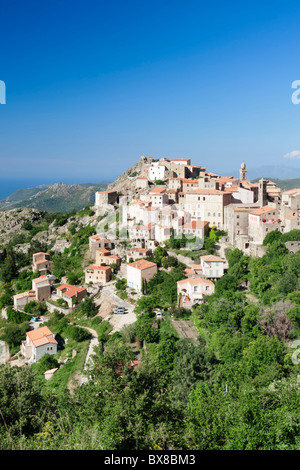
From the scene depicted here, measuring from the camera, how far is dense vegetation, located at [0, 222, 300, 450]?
29.3 feet

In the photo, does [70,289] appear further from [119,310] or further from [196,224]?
[196,224]

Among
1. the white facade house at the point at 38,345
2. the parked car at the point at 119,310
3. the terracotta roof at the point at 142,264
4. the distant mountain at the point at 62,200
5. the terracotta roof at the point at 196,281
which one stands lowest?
the white facade house at the point at 38,345

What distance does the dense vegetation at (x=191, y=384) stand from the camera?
352 inches

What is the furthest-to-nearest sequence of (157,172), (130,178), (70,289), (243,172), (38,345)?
(130,178)
(157,172)
(243,172)
(70,289)
(38,345)

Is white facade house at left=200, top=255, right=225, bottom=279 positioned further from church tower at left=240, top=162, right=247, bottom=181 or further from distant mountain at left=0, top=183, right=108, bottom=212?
distant mountain at left=0, top=183, right=108, bottom=212

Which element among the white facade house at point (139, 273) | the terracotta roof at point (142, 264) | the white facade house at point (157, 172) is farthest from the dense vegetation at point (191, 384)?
the white facade house at point (157, 172)

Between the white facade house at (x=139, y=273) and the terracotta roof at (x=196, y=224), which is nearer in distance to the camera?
the white facade house at (x=139, y=273)

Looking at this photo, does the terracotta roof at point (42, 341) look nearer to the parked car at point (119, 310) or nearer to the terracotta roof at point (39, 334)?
the terracotta roof at point (39, 334)

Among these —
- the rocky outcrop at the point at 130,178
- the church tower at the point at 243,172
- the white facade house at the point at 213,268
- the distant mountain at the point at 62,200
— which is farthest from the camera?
the distant mountain at the point at 62,200

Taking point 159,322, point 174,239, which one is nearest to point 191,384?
point 159,322

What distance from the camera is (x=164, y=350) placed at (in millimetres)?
20047

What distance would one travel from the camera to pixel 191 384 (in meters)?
16.4
